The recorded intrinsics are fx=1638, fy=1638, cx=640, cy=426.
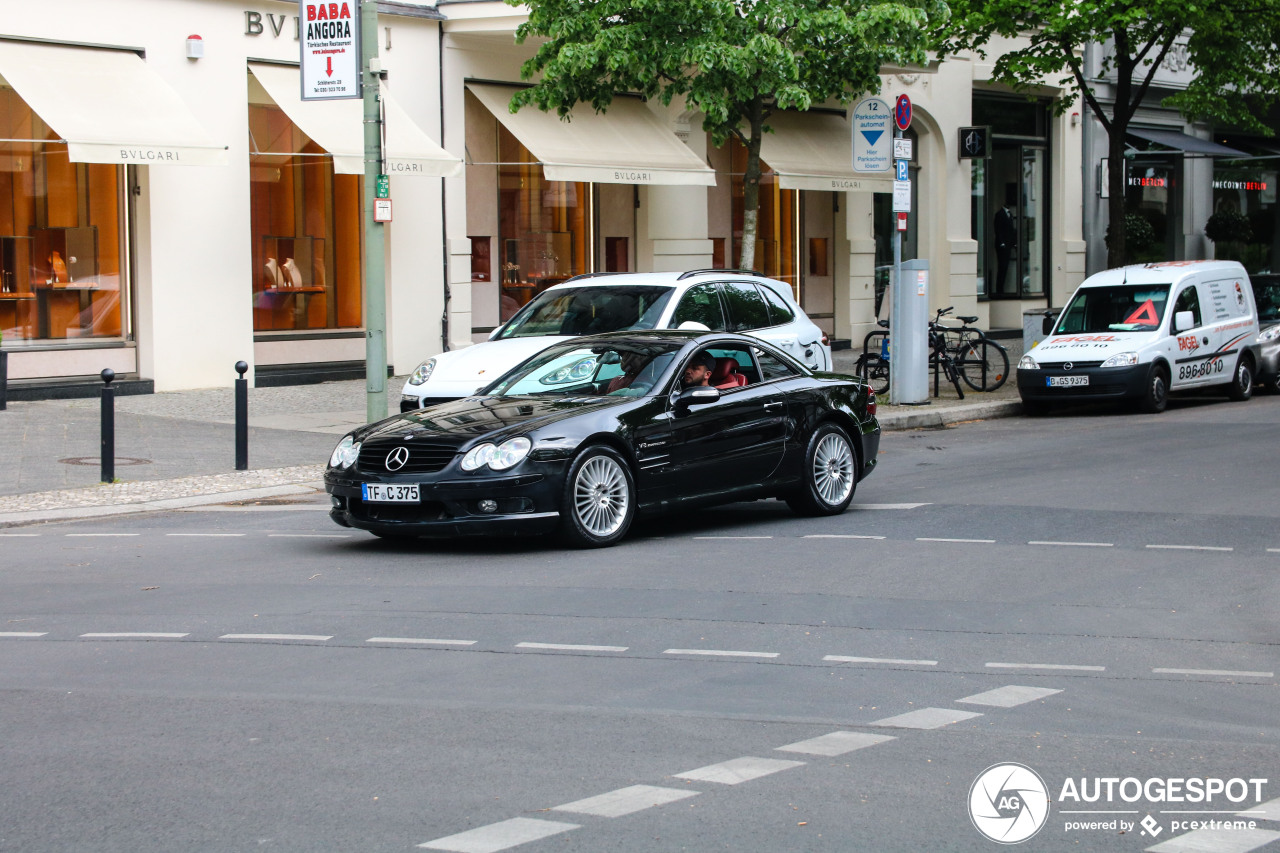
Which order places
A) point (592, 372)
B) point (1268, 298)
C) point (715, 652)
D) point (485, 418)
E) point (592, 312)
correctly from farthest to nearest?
point (1268, 298)
point (592, 312)
point (592, 372)
point (485, 418)
point (715, 652)

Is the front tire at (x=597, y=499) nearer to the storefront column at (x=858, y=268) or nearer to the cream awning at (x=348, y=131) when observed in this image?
the cream awning at (x=348, y=131)

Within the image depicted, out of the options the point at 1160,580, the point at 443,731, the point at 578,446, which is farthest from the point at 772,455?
the point at 443,731

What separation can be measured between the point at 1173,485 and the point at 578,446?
5651mm

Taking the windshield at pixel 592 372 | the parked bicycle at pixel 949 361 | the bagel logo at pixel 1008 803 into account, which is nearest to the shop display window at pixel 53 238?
the parked bicycle at pixel 949 361

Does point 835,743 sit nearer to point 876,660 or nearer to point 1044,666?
point 876,660

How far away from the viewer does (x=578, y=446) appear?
9.88 m

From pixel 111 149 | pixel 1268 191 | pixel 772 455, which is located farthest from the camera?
pixel 1268 191

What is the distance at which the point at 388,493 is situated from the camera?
981 cm

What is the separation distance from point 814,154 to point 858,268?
10.6ft

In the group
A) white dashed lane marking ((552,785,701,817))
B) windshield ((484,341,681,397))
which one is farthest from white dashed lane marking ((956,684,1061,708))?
windshield ((484,341,681,397))

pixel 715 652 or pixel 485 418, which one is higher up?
pixel 485 418

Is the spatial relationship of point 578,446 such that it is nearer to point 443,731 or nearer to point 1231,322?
point 443,731

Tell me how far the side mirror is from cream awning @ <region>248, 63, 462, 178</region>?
11.2 meters

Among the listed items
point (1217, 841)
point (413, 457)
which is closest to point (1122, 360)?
point (413, 457)
